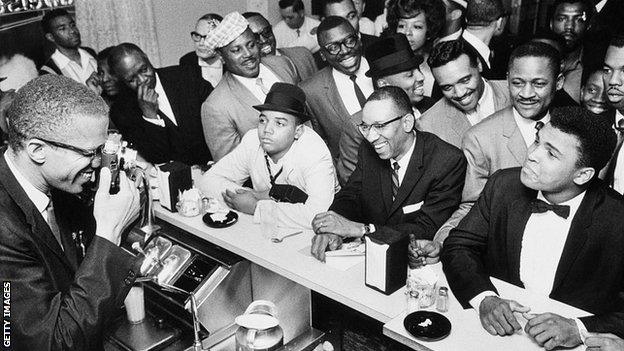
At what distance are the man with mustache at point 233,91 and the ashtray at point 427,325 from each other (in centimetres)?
236

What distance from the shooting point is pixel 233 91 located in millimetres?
4164

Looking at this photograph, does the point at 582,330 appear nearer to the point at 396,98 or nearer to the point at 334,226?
the point at 334,226

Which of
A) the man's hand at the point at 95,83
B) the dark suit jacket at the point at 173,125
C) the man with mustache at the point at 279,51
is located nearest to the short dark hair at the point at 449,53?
the man with mustache at the point at 279,51

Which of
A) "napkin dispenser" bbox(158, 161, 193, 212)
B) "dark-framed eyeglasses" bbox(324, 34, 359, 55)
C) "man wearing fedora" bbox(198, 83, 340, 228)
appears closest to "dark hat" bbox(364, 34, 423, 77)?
"dark-framed eyeglasses" bbox(324, 34, 359, 55)

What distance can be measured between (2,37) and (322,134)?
11.6ft

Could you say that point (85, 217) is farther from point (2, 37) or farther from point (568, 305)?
point (2, 37)

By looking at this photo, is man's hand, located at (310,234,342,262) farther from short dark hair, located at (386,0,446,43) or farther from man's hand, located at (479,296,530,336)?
short dark hair, located at (386,0,446,43)

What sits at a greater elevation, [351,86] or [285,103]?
[285,103]

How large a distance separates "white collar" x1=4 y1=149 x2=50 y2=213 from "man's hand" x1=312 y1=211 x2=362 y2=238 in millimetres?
1262

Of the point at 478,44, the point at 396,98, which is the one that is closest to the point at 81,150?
the point at 396,98

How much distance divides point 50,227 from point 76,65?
4.33 metres

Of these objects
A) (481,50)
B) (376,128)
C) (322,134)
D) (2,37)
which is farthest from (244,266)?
(2,37)

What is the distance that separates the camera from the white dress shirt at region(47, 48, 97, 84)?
18.4ft

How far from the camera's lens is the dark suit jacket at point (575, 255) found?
226cm
